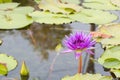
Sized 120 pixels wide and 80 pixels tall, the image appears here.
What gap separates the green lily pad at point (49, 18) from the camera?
86.4 inches

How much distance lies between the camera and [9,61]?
167 cm

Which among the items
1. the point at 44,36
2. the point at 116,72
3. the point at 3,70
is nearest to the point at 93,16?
the point at 44,36

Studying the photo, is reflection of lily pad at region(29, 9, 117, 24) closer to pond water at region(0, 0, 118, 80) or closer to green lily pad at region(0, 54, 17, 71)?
pond water at region(0, 0, 118, 80)

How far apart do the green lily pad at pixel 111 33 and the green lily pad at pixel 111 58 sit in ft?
0.17

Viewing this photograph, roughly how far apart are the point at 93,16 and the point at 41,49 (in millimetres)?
588

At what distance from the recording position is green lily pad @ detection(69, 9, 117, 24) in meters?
2.23

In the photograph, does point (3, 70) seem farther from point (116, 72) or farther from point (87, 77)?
point (116, 72)

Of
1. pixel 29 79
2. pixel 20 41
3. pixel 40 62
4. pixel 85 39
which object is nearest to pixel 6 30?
pixel 20 41

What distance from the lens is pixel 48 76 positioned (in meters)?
1.57

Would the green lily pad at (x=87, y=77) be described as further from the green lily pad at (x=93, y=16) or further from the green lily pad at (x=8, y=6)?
the green lily pad at (x=8, y=6)

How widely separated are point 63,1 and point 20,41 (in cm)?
70

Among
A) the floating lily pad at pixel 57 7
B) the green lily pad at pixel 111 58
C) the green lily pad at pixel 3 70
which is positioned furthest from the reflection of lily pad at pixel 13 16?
the green lily pad at pixel 111 58

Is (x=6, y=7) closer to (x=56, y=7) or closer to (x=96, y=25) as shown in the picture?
(x=56, y=7)

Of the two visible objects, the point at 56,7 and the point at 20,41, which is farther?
the point at 56,7
